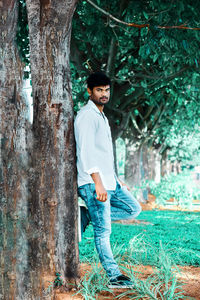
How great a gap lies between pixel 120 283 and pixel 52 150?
1.58 metres

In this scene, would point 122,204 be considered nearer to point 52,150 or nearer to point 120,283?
point 120,283

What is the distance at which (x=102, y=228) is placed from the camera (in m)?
4.20

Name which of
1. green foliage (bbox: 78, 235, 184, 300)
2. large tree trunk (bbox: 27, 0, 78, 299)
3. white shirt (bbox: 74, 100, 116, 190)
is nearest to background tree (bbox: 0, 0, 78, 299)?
large tree trunk (bbox: 27, 0, 78, 299)

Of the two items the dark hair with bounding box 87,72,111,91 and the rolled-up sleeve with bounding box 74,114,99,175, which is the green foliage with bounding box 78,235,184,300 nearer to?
the rolled-up sleeve with bounding box 74,114,99,175

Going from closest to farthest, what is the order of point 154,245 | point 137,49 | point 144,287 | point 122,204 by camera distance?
point 144,287, point 122,204, point 154,245, point 137,49

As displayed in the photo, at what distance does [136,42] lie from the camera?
9172mm

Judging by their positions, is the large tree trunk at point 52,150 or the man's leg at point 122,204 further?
the man's leg at point 122,204

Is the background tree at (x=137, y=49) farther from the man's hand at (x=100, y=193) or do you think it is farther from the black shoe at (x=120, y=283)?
the black shoe at (x=120, y=283)

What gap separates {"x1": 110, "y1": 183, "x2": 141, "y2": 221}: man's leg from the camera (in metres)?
4.64

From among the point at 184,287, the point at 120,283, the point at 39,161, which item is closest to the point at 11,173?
the point at 39,161

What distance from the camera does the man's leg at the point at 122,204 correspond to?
4637 millimetres

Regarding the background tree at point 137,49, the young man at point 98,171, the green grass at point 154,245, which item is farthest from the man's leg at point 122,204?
the background tree at point 137,49

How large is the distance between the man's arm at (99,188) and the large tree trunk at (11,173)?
2.44 feet

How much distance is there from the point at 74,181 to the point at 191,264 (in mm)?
2421
